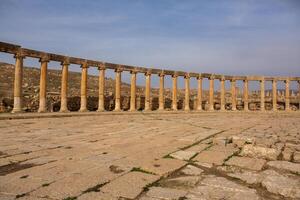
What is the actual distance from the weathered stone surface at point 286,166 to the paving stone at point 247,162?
21cm

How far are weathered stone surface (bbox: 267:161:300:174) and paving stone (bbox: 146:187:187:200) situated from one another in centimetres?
286

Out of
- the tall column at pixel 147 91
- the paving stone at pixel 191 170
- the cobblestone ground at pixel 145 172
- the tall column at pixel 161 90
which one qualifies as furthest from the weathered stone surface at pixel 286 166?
the tall column at pixel 161 90

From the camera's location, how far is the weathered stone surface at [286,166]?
6221 mm

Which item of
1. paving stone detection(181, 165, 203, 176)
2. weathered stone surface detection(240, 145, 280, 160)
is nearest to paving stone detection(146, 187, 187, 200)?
paving stone detection(181, 165, 203, 176)

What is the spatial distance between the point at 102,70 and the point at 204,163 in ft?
80.5

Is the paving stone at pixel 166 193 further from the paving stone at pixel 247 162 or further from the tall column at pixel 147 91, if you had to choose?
the tall column at pixel 147 91

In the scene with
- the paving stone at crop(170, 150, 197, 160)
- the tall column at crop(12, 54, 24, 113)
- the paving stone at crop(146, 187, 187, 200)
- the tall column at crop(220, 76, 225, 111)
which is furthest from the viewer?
the tall column at crop(220, 76, 225, 111)

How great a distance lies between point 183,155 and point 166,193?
2965mm

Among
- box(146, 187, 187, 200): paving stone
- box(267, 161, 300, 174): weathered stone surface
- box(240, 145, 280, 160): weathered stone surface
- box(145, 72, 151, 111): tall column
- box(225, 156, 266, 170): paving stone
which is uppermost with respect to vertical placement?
box(145, 72, 151, 111): tall column

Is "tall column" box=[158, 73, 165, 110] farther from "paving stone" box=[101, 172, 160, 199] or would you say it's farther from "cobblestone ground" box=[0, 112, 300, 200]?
"paving stone" box=[101, 172, 160, 199]

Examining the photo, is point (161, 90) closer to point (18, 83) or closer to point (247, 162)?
point (18, 83)

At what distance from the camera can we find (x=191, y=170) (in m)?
5.96

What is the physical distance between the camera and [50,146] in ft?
27.7

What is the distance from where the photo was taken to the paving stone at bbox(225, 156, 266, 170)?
21.1 ft
